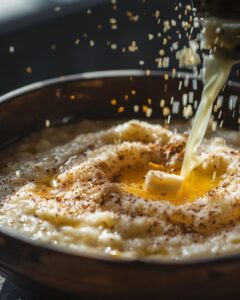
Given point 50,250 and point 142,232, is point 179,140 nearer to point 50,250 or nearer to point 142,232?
point 142,232

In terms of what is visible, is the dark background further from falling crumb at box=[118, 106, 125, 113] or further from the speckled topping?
the speckled topping

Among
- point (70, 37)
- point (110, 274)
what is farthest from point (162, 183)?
point (70, 37)

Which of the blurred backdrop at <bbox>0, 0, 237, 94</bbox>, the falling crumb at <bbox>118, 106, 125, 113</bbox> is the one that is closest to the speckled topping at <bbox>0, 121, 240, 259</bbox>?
the falling crumb at <bbox>118, 106, 125, 113</bbox>

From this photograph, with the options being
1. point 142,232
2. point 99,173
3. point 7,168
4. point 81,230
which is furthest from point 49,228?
point 7,168

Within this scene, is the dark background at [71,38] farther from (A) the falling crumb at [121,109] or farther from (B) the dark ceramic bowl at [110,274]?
(B) the dark ceramic bowl at [110,274]

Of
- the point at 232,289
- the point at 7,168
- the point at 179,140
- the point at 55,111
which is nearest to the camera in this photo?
the point at 232,289

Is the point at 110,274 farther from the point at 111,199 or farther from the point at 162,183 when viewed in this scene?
the point at 162,183
